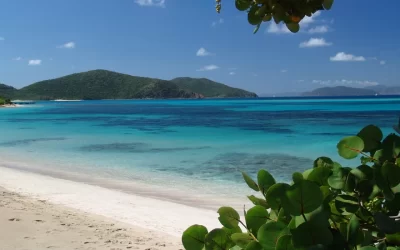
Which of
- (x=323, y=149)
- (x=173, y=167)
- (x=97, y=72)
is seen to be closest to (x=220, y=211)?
(x=173, y=167)

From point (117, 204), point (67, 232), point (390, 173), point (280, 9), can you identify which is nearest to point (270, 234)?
point (390, 173)

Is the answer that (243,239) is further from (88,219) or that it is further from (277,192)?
(88,219)

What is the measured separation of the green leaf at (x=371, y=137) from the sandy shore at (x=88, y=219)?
14.2 feet

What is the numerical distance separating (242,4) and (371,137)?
41cm

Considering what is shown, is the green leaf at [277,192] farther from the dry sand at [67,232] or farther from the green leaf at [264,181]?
the dry sand at [67,232]

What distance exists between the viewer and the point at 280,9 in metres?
0.89

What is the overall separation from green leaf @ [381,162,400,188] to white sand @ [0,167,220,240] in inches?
196

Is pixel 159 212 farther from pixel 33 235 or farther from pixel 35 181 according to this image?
pixel 35 181

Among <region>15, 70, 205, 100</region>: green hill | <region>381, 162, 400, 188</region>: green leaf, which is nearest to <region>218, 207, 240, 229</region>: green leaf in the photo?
<region>381, 162, 400, 188</region>: green leaf

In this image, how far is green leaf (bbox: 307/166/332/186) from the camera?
800 millimetres

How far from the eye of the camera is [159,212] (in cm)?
666

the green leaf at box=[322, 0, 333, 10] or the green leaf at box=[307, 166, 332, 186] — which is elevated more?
the green leaf at box=[322, 0, 333, 10]

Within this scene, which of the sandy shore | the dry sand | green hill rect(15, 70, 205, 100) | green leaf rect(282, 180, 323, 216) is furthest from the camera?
green hill rect(15, 70, 205, 100)

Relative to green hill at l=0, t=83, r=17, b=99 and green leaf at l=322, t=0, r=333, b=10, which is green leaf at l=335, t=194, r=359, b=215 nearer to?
green leaf at l=322, t=0, r=333, b=10
